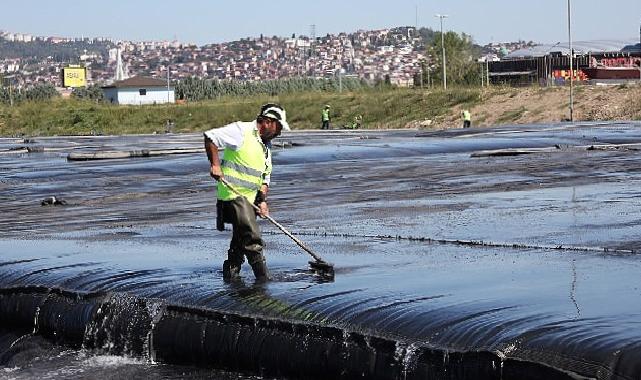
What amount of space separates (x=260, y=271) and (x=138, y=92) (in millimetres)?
140952

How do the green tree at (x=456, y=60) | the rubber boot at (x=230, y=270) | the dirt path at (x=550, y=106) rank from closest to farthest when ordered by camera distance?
the rubber boot at (x=230, y=270) → the dirt path at (x=550, y=106) → the green tree at (x=456, y=60)

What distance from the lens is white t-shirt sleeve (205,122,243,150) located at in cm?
998

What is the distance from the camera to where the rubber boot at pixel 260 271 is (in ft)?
35.8

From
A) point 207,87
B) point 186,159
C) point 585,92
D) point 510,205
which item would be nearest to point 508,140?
point 186,159

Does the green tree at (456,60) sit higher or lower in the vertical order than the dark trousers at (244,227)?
higher

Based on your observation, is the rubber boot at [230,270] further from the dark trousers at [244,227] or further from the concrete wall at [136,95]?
the concrete wall at [136,95]

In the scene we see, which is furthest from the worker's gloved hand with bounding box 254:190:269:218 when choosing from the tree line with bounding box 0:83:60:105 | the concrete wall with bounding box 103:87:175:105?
the tree line with bounding box 0:83:60:105

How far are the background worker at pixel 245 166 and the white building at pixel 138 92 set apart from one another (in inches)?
5429

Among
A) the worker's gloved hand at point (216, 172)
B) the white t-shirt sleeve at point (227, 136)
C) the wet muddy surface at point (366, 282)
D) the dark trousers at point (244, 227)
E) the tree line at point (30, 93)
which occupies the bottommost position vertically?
the wet muddy surface at point (366, 282)

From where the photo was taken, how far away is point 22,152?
44125 mm

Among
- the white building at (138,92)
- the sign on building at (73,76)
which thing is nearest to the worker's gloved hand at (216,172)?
the white building at (138,92)

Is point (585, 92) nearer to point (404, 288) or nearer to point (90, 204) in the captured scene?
point (90, 204)

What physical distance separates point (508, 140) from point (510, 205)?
20.2 m

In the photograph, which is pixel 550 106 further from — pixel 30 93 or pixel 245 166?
pixel 30 93
